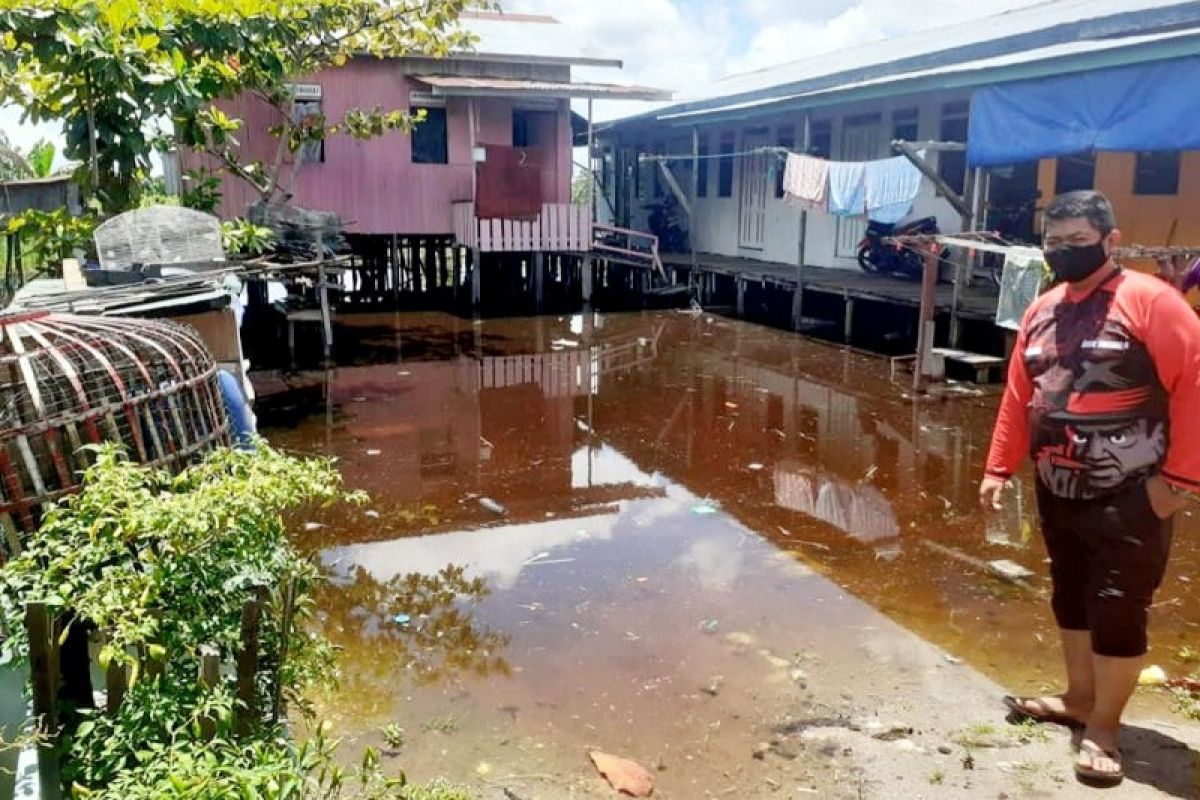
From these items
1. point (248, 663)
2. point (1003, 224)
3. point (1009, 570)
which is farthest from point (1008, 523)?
point (1003, 224)

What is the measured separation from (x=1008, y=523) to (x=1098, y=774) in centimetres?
327

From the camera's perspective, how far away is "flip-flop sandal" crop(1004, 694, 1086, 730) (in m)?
3.84

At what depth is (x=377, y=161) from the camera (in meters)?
17.1

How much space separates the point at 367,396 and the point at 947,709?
25.8 ft

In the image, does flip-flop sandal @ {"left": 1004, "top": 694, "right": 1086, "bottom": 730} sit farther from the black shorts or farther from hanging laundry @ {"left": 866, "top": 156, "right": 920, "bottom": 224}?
hanging laundry @ {"left": 866, "top": 156, "right": 920, "bottom": 224}

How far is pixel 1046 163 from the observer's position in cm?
1301

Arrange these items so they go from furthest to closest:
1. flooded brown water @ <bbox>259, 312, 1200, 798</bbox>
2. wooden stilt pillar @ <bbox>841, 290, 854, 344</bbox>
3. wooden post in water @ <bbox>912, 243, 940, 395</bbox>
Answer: wooden stilt pillar @ <bbox>841, 290, 854, 344</bbox> → wooden post in water @ <bbox>912, 243, 940, 395</bbox> → flooded brown water @ <bbox>259, 312, 1200, 798</bbox>

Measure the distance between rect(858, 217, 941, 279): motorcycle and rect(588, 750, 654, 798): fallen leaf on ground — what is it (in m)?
12.5

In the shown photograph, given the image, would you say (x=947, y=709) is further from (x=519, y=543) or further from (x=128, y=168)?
(x=128, y=168)

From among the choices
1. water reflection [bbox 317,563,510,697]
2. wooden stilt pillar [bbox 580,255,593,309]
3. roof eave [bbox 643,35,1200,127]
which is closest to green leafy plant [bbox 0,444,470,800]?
water reflection [bbox 317,563,510,697]

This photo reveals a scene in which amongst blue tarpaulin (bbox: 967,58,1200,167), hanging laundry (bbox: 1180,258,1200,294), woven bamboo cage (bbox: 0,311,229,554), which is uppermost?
blue tarpaulin (bbox: 967,58,1200,167)

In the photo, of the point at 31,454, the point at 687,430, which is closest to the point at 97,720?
the point at 31,454

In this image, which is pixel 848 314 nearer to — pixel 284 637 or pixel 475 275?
pixel 475 275

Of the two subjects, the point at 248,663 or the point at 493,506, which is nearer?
the point at 248,663
